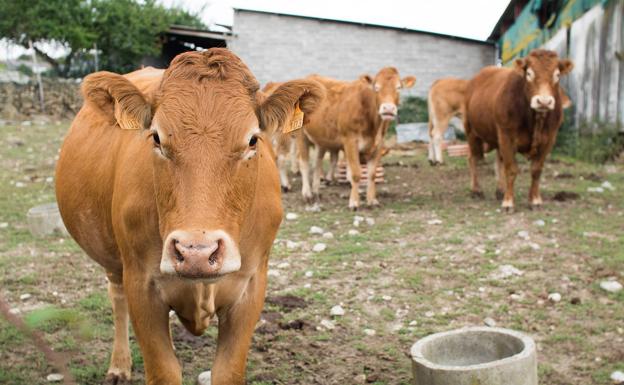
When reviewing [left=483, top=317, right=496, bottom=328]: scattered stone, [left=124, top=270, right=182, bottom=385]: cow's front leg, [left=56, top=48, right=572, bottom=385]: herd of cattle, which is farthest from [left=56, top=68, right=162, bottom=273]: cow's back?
[left=483, top=317, right=496, bottom=328]: scattered stone

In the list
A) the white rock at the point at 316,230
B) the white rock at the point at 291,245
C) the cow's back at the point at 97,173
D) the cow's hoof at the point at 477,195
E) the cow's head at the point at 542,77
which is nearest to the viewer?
the cow's back at the point at 97,173

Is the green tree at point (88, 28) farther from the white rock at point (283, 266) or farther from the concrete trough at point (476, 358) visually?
the concrete trough at point (476, 358)

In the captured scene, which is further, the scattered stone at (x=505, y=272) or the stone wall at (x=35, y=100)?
the stone wall at (x=35, y=100)

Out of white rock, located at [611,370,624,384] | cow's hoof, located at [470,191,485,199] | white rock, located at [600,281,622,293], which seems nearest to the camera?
white rock, located at [611,370,624,384]

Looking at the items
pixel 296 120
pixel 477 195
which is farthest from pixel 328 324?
pixel 477 195

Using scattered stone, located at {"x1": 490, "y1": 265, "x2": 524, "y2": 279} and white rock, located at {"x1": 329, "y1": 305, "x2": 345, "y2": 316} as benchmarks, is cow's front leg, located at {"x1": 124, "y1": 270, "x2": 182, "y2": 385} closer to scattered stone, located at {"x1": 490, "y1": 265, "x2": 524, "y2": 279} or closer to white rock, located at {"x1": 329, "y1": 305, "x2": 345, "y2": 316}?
white rock, located at {"x1": 329, "y1": 305, "x2": 345, "y2": 316}

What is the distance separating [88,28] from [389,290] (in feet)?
102

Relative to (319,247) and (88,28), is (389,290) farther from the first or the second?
(88,28)

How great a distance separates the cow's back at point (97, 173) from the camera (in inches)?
138

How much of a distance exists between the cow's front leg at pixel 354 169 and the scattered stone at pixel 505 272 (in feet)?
Result: 12.6

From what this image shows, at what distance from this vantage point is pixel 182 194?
2680 mm

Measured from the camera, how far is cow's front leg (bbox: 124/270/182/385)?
3.25 metres

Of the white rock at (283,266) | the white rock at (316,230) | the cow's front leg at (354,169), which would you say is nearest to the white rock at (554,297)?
the white rock at (283,266)

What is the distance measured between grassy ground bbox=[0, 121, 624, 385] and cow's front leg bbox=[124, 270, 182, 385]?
0.85 feet
